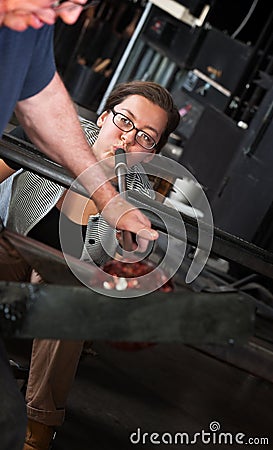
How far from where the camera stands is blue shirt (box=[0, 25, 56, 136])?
1484 mm

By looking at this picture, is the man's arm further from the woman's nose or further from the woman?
the woman's nose

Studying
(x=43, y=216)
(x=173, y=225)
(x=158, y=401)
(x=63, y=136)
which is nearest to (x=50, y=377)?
(x=43, y=216)

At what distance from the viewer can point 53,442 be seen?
2756 millimetres

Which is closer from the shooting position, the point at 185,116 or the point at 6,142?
the point at 6,142

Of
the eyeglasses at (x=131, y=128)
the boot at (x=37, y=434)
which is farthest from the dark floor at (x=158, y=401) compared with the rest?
the eyeglasses at (x=131, y=128)

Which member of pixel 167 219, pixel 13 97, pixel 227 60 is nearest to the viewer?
pixel 13 97

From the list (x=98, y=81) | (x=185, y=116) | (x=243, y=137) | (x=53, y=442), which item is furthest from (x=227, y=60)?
(x=53, y=442)

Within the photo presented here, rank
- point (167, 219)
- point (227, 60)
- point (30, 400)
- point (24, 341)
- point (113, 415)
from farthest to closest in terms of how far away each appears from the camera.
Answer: point (227, 60), point (24, 341), point (113, 415), point (30, 400), point (167, 219)

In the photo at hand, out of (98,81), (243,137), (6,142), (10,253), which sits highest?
(10,253)

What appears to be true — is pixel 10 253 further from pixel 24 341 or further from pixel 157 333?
pixel 24 341

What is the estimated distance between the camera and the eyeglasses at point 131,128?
2.61 meters

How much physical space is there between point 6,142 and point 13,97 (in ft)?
2.25

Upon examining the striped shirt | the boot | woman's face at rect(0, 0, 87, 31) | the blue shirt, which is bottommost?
the boot

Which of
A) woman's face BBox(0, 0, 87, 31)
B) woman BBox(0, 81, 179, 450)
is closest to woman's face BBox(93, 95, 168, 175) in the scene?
woman BBox(0, 81, 179, 450)
